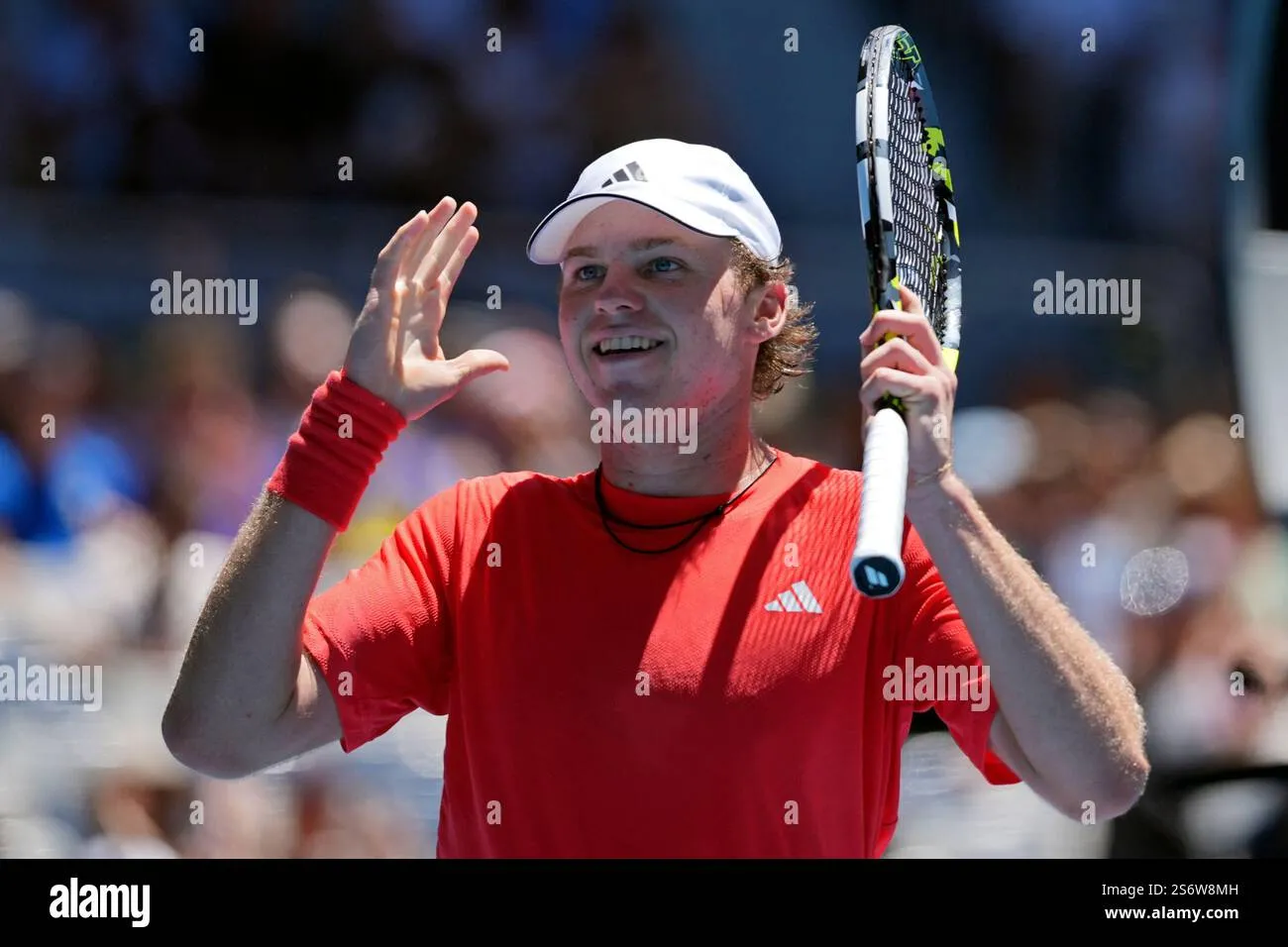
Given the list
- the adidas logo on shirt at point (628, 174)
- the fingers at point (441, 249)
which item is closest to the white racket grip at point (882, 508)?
the adidas logo on shirt at point (628, 174)

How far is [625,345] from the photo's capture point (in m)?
2.07

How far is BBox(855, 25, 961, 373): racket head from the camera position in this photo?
1.92 m

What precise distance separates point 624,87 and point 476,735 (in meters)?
2.22

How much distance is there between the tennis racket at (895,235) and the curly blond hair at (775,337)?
198mm

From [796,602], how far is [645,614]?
0.65 feet

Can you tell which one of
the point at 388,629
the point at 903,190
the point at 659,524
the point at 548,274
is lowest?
the point at 388,629

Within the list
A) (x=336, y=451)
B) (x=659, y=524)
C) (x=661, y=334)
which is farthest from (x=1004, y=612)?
(x=336, y=451)

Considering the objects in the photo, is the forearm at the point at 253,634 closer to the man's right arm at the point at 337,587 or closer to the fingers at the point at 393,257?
the man's right arm at the point at 337,587

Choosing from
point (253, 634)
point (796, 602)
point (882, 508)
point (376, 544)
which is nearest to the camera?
point (882, 508)

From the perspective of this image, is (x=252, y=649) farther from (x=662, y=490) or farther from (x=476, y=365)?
(x=662, y=490)

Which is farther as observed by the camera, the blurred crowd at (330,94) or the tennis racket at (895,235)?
the blurred crowd at (330,94)

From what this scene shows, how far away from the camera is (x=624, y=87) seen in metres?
3.77

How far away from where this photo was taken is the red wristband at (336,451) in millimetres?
1876
